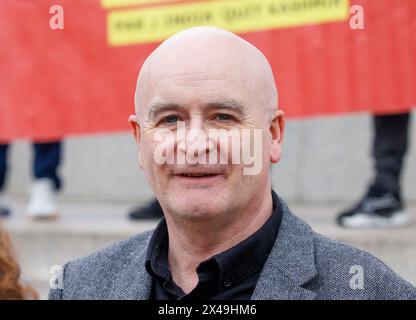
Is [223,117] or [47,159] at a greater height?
[223,117]

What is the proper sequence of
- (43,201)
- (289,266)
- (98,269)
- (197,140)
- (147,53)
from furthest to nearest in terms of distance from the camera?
(43,201), (147,53), (98,269), (289,266), (197,140)

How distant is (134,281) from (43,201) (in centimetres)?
305

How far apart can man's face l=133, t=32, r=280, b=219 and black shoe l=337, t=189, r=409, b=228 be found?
88.5 inches

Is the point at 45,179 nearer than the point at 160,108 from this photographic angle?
No

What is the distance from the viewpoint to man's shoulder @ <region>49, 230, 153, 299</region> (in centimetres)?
219

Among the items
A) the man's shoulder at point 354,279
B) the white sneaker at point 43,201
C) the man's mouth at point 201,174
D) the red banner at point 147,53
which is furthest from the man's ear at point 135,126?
the white sneaker at point 43,201

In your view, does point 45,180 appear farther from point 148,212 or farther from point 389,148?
point 389,148

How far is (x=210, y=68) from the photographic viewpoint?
74.7 inches

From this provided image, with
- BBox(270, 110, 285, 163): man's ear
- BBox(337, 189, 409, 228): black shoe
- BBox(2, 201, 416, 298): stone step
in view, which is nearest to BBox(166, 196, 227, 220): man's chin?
BBox(270, 110, 285, 163): man's ear

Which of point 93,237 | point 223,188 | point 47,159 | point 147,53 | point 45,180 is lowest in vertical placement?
point 93,237

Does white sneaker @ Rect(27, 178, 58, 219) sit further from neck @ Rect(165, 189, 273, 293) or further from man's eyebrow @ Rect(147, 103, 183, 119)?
man's eyebrow @ Rect(147, 103, 183, 119)

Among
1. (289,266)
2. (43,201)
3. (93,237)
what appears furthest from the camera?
(43,201)

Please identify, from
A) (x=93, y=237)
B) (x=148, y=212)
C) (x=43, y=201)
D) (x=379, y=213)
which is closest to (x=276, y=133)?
(x=379, y=213)
